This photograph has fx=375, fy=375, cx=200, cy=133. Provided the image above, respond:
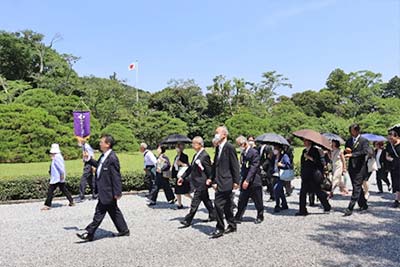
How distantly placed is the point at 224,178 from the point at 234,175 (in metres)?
0.17

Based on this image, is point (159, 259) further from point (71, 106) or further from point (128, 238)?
point (71, 106)

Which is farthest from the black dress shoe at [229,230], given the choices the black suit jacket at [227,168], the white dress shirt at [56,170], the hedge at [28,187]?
the hedge at [28,187]

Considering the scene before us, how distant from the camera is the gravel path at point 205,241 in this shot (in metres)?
4.52

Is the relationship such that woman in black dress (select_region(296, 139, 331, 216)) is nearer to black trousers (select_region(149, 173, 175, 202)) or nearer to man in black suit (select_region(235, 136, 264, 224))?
man in black suit (select_region(235, 136, 264, 224))

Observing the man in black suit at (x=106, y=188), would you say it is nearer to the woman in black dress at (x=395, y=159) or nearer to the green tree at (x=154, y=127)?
the woman in black dress at (x=395, y=159)

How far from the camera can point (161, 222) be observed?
21.7ft

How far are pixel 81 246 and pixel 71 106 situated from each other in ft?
68.2

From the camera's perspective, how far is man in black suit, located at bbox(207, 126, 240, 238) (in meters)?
5.54

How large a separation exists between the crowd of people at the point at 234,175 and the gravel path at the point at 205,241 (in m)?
0.28

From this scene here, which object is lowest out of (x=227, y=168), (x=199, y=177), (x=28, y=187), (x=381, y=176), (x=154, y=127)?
(x=28, y=187)

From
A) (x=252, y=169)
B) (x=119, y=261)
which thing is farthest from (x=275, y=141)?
(x=119, y=261)

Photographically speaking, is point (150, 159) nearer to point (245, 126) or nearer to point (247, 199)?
point (247, 199)

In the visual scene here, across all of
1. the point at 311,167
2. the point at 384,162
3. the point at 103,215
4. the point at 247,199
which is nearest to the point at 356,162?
the point at 311,167

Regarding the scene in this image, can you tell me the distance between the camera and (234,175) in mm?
5648
